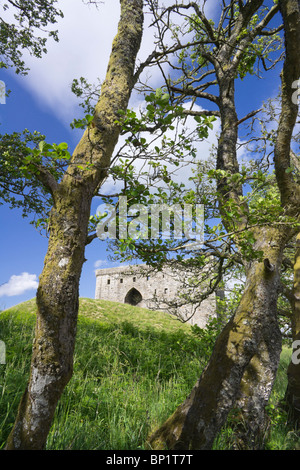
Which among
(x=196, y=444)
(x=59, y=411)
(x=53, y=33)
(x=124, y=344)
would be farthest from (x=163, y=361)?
(x=53, y=33)

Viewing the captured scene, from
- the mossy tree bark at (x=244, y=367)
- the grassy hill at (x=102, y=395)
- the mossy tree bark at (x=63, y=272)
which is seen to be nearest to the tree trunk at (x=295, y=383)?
the mossy tree bark at (x=244, y=367)

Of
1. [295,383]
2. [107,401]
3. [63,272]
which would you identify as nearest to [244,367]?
[107,401]

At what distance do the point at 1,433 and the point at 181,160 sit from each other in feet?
11.8

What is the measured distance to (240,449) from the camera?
350 centimetres

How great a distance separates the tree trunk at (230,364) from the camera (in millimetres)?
3168

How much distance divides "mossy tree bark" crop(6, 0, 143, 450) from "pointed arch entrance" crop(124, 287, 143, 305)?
26.5 m

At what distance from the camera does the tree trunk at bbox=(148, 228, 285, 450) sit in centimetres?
317

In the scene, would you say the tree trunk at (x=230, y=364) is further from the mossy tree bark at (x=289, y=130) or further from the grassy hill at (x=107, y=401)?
the mossy tree bark at (x=289, y=130)

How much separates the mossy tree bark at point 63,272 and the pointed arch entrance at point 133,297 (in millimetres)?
26488

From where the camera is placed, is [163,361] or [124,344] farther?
[124,344]

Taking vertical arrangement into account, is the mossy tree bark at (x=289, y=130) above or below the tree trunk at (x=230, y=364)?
above

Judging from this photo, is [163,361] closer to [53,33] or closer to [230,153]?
[230,153]

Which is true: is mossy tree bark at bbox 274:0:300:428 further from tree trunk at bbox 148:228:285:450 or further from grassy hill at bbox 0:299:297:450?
tree trunk at bbox 148:228:285:450

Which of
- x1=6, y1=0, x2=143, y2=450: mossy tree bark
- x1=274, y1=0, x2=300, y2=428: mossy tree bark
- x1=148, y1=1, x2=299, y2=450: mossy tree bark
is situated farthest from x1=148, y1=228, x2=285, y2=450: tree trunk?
x1=6, y1=0, x2=143, y2=450: mossy tree bark
